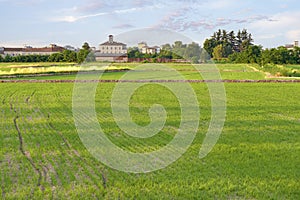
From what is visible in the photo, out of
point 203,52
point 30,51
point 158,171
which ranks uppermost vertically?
point 30,51

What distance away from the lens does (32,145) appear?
7.51 meters

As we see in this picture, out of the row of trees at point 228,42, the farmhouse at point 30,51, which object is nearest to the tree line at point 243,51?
the row of trees at point 228,42

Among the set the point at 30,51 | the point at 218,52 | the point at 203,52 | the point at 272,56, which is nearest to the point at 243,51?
the point at 218,52

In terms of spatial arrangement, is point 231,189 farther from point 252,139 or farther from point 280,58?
point 280,58

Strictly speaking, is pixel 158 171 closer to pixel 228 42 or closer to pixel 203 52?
pixel 203 52

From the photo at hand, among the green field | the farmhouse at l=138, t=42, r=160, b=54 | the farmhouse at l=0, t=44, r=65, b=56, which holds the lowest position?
the green field

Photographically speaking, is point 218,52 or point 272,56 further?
point 218,52

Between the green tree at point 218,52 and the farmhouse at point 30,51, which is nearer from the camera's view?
the green tree at point 218,52

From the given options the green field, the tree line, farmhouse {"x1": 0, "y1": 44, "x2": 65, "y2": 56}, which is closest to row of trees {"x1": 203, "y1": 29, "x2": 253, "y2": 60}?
the tree line

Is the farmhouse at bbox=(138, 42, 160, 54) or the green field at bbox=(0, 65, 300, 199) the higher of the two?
the farmhouse at bbox=(138, 42, 160, 54)

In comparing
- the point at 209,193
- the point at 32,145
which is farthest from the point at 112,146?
the point at 209,193

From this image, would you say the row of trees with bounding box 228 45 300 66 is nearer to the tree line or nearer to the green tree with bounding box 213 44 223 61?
the tree line

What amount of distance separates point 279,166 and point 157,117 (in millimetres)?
5635

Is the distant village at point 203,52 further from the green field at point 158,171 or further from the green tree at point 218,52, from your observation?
Result: the green field at point 158,171
